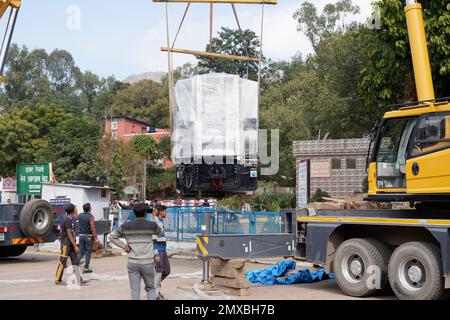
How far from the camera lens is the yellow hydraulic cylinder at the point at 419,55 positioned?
13688 millimetres

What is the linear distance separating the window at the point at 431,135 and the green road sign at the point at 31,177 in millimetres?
17633

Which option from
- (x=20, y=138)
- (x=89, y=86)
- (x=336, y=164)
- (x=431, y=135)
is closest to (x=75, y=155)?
(x=20, y=138)

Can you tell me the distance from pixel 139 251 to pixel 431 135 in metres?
5.51

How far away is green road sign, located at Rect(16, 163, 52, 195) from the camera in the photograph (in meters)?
25.4

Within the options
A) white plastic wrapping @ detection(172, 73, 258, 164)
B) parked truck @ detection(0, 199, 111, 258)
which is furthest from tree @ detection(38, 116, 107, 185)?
white plastic wrapping @ detection(172, 73, 258, 164)

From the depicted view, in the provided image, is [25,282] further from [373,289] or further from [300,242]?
[373,289]

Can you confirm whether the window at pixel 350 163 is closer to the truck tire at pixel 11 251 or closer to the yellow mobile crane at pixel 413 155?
the truck tire at pixel 11 251

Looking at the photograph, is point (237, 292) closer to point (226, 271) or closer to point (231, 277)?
point (231, 277)

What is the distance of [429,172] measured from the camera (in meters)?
10.7

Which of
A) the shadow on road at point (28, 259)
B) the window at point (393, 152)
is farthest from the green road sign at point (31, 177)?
the window at point (393, 152)

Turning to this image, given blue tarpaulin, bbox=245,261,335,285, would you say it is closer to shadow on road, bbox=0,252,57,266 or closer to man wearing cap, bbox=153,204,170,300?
man wearing cap, bbox=153,204,170,300

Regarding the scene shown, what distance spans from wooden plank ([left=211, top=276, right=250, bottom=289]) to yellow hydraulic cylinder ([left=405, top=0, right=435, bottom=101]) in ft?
18.5

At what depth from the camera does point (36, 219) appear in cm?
1803
